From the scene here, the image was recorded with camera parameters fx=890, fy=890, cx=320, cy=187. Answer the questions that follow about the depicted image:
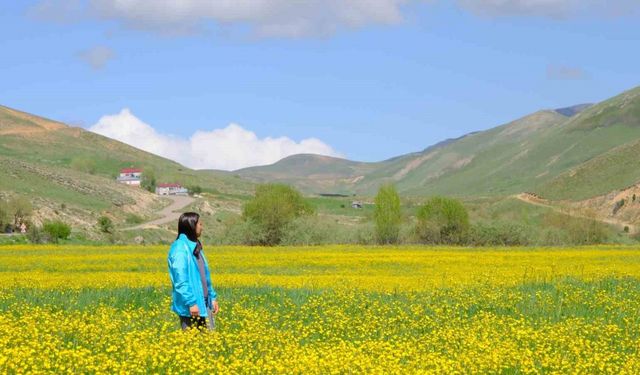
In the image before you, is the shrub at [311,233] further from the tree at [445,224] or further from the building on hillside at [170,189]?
the building on hillside at [170,189]

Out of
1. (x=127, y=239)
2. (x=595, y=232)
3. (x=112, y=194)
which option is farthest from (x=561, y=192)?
(x=127, y=239)

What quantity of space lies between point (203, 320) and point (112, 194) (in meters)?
111

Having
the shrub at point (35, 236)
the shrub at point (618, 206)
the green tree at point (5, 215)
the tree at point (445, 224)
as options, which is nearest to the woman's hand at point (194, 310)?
the shrub at point (35, 236)

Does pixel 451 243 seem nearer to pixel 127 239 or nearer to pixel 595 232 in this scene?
pixel 595 232

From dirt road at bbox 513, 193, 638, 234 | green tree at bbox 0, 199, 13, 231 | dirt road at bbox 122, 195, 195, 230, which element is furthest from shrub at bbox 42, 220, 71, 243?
dirt road at bbox 513, 193, 638, 234

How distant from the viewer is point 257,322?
50.1 feet

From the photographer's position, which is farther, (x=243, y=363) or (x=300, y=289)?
(x=300, y=289)

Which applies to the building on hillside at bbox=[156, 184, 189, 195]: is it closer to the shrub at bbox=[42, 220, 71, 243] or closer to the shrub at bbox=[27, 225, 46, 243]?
the shrub at bbox=[42, 220, 71, 243]

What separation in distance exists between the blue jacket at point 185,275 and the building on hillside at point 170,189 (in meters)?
155

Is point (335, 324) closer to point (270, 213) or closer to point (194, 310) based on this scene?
point (194, 310)

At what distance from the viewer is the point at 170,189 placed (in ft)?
564

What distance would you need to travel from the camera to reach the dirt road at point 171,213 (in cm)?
9289

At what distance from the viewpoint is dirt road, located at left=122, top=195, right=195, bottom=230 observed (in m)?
92.9

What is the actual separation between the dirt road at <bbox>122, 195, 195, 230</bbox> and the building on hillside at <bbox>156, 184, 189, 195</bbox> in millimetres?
17130
